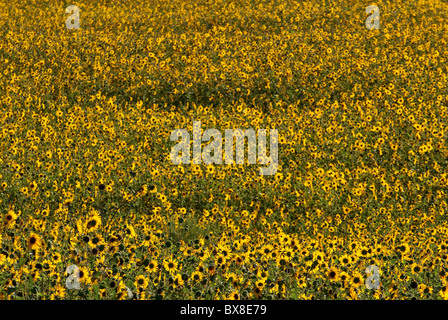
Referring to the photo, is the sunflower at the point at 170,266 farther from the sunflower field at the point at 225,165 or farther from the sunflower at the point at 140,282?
the sunflower at the point at 140,282

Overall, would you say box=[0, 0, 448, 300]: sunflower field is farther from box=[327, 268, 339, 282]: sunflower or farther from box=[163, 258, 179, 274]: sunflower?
box=[327, 268, 339, 282]: sunflower

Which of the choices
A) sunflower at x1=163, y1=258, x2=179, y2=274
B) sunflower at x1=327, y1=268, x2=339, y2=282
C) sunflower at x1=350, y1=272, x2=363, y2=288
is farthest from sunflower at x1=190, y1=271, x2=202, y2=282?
sunflower at x1=350, y1=272, x2=363, y2=288

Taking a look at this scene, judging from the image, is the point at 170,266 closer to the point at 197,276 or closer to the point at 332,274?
the point at 197,276

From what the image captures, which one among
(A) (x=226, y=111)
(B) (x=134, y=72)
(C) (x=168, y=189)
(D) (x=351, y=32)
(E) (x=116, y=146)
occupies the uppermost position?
(D) (x=351, y=32)

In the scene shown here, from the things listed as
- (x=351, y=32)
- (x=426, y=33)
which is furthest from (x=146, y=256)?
(x=426, y=33)
